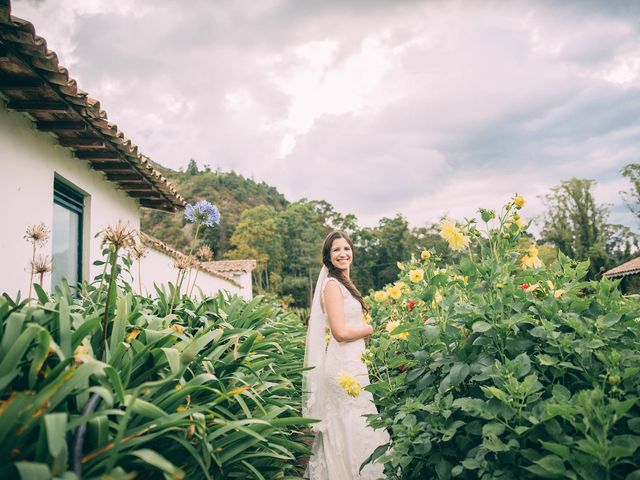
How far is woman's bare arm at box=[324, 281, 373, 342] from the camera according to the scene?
9.82ft

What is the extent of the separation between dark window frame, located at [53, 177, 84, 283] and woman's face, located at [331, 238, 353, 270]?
11.2 ft

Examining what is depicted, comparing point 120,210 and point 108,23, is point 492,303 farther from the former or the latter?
point 108,23

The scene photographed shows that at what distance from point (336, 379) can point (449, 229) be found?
4.76ft

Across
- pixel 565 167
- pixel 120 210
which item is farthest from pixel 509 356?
pixel 565 167

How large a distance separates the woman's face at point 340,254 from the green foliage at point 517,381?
1.36 m

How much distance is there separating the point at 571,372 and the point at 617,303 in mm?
338

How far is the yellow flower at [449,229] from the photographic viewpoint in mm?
2123

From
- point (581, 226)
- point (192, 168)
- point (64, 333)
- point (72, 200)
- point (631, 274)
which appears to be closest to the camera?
point (64, 333)

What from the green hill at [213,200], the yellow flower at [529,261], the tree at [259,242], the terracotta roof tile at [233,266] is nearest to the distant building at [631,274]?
the terracotta roof tile at [233,266]

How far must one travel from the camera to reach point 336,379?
9.84 ft

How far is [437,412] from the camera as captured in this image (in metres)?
1.47

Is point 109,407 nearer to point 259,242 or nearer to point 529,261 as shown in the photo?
point 529,261

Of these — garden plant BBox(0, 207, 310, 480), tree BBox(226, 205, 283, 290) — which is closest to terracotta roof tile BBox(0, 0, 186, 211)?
garden plant BBox(0, 207, 310, 480)

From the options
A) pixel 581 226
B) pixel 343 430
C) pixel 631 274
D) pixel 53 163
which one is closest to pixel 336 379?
pixel 343 430
